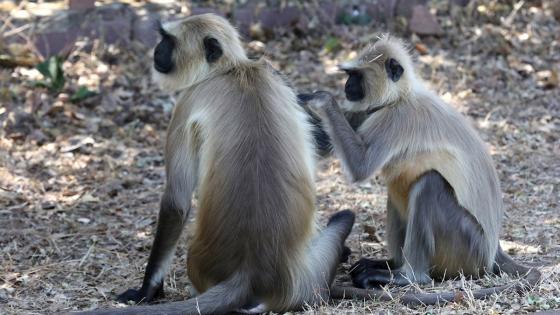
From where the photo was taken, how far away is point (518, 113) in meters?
7.48

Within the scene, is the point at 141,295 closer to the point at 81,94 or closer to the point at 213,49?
the point at 213,49

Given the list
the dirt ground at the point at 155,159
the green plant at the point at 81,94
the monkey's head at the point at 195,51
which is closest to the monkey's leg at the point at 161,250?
the dirt ground at the point at 155,159

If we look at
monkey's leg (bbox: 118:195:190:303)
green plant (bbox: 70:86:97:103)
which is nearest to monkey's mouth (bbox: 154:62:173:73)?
monkey's leg (bbox: 118:195:190:303)

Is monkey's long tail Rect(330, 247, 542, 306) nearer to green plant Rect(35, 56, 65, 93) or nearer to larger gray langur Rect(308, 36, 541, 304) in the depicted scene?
larger gray langur Rect(308, 36, 541, 304)

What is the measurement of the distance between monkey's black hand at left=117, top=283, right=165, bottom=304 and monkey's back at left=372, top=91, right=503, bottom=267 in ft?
4.19

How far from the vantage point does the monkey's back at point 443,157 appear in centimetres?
459

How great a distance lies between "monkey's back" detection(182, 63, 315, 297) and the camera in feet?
13.6

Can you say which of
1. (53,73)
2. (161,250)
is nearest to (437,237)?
(161,250)

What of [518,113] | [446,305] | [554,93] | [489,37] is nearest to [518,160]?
[518,113]

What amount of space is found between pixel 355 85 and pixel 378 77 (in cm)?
13

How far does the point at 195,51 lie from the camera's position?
456 centimetres

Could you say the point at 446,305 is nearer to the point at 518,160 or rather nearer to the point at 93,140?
the point at 518,160

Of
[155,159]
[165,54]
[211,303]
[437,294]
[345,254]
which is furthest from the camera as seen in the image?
[155,159]

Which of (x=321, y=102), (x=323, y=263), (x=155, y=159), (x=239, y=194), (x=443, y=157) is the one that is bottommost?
(x=155, y=159)
